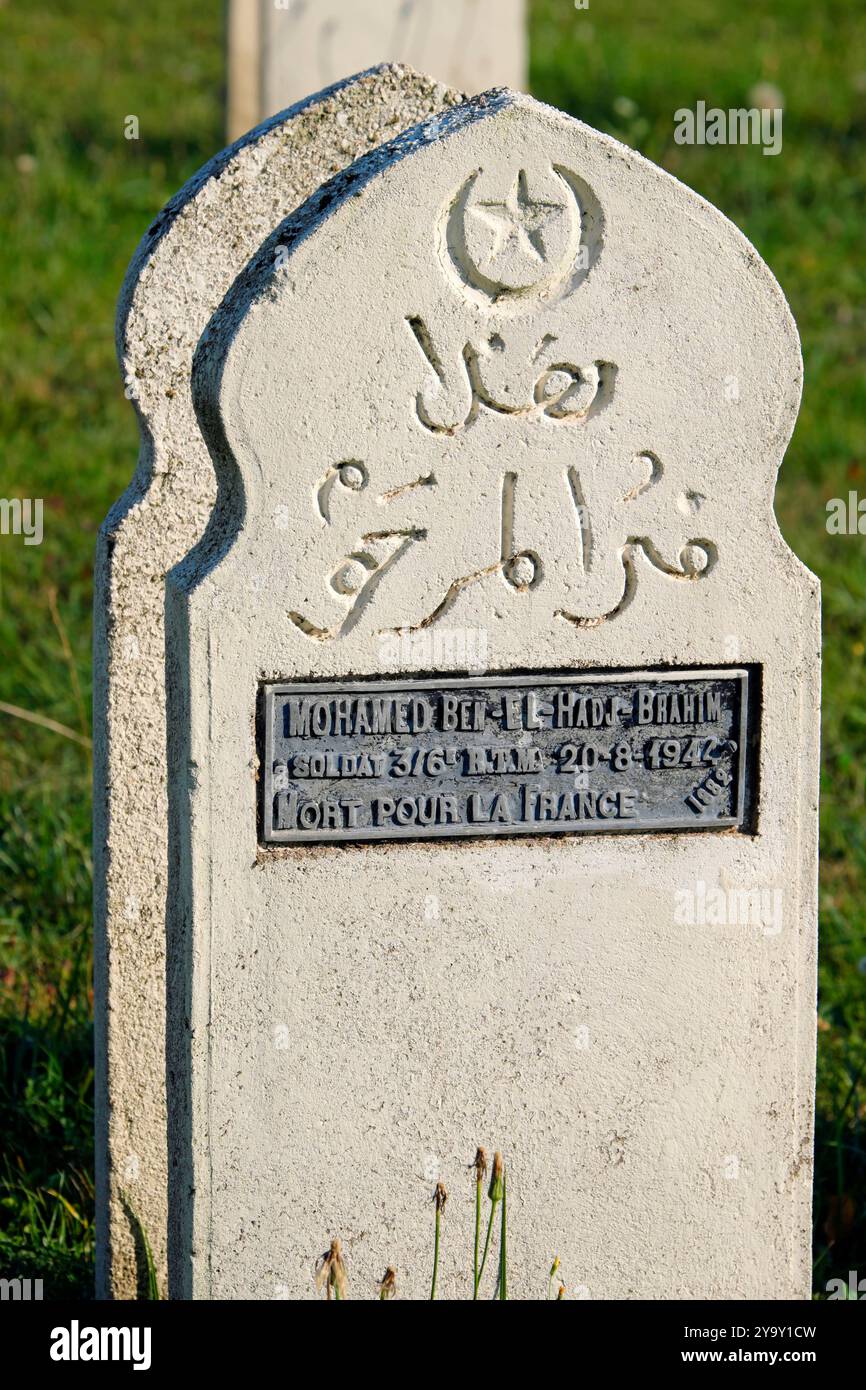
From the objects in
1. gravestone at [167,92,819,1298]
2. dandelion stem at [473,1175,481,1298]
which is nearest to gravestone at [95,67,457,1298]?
gravestone at [167,92,819,1298]

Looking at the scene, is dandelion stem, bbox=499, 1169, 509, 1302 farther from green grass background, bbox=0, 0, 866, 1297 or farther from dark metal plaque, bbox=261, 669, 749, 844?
green grass background, bbox=0, 0, 866, 1297

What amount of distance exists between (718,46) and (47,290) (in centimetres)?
454

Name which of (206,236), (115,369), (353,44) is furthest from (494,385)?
(115,369)

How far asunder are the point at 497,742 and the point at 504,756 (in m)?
0.02

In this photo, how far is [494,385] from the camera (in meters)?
2.04

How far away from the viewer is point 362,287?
1984 mm

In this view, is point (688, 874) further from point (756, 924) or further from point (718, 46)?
point (718, 46)

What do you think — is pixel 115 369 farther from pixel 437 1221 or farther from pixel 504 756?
pixel 437 1221

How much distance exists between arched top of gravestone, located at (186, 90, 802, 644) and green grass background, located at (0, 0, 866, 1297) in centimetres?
127

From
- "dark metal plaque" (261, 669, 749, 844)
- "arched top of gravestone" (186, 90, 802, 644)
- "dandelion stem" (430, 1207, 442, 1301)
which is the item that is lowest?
"dandelion stem" (430, 1207, 442, 1301)

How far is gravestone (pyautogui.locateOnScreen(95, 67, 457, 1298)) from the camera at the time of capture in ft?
7.72

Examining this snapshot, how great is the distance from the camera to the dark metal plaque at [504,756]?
2.06 meters

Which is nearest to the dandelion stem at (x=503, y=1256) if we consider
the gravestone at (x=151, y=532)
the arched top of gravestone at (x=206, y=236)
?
the gravestone at (x=151, y=532)

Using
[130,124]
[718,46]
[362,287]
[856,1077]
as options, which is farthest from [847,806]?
[718,46]
